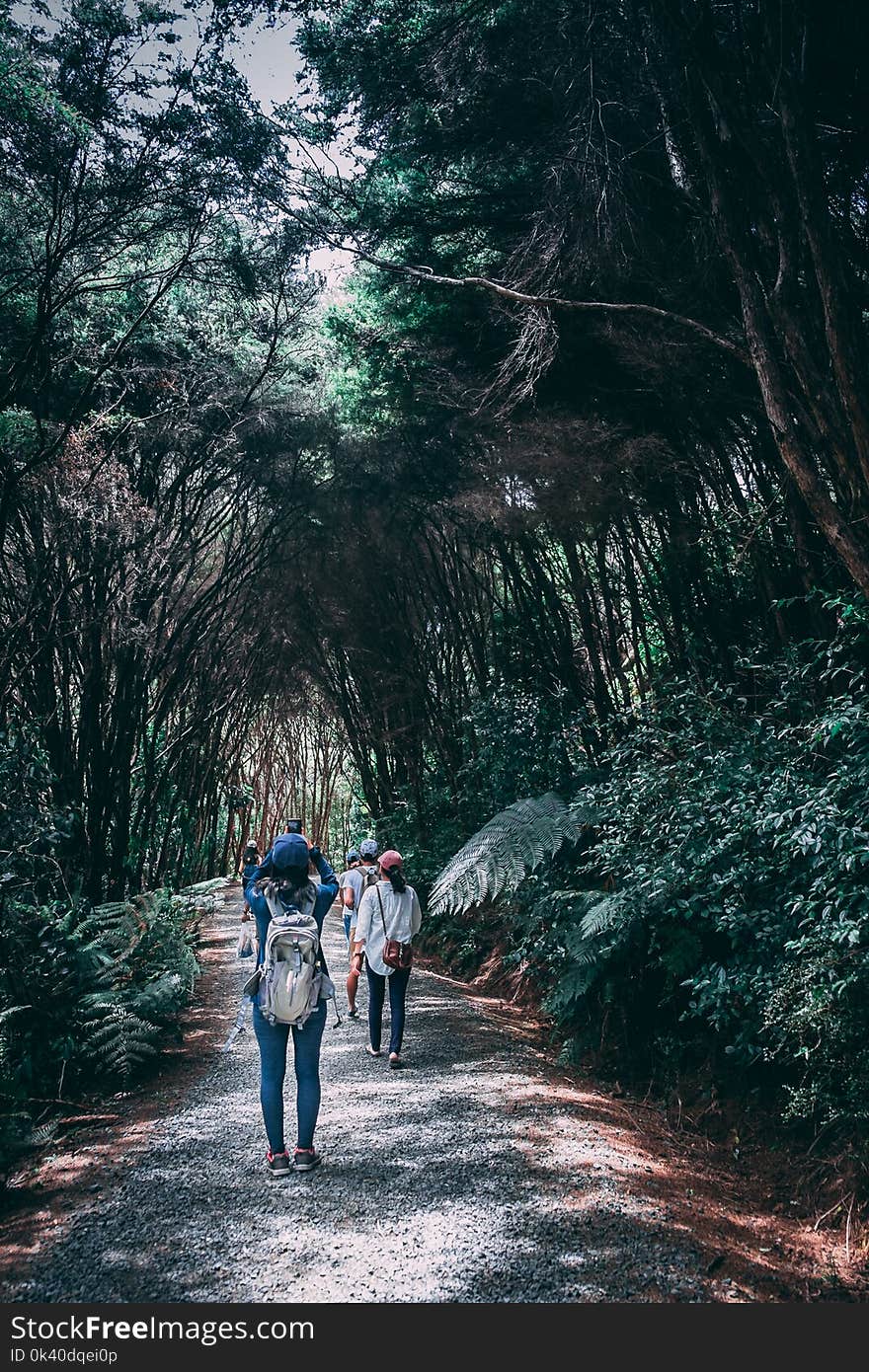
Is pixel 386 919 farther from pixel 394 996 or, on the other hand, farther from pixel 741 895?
pixel 741 895

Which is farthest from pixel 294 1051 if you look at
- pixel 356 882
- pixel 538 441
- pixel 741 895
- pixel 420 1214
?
pixel 538 441

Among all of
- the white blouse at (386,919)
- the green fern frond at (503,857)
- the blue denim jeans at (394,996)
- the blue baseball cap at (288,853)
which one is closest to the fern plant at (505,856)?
the green fern frond at (503,857)

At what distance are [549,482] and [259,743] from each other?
64.8ft

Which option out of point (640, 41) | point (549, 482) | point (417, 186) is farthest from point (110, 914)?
point (640, 41)

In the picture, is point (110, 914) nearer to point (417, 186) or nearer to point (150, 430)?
point (150, 430)

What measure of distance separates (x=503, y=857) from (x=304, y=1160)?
7.21 feet

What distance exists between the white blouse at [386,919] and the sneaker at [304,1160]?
1.63 m

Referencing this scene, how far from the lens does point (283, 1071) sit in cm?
343

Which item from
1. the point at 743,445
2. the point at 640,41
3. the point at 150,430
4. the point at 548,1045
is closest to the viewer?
the point at 640,41

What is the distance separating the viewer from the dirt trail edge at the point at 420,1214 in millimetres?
2607

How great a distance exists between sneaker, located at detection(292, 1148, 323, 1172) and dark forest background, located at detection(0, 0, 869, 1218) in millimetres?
1580

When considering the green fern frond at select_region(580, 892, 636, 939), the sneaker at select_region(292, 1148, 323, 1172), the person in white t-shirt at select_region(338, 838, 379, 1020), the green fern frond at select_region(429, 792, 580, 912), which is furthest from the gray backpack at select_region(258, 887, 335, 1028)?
the person in white t-shirt at select_region(338, 838, 379, 1020)

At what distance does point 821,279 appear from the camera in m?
3.36

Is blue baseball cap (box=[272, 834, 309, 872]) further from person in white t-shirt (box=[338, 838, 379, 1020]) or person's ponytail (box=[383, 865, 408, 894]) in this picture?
person in white t-shirt (box=[338, 838, 379, 1020])
